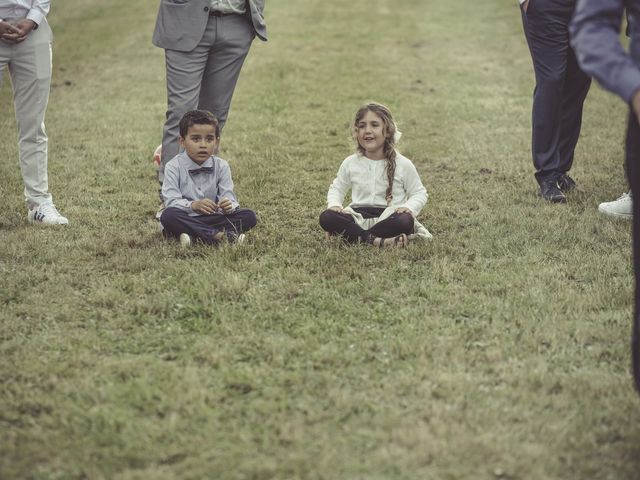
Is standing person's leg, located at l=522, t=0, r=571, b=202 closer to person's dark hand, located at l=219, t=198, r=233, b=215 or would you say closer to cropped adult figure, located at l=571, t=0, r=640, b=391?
person's dark hand, located at l=219, t=198, r=233, b=215

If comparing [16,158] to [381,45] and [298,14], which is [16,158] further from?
[298,14]

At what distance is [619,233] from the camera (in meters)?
5.50

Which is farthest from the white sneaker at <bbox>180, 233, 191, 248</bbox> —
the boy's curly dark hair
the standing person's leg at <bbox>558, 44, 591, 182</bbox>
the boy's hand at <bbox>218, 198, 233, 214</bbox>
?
the standing person's leg at <bbox>558, 44, 591, 182</bbox>

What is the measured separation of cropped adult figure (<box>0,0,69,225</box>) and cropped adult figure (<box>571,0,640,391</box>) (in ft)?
13.1

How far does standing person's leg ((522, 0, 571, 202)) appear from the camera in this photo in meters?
6.20

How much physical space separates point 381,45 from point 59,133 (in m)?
8.77

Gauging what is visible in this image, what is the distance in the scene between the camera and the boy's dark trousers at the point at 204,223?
5266 mm

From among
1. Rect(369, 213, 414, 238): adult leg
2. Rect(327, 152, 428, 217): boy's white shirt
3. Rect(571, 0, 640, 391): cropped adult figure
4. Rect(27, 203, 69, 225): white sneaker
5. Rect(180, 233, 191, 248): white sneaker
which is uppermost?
Rect(571, 0, 640, 391): cropped adult figure

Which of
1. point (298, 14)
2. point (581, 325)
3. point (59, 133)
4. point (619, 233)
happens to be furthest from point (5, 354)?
point (298, 14)

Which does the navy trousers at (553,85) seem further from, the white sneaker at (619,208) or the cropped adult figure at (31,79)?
the cropped adult figure at (31,79)

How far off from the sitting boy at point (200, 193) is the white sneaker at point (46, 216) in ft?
2.86

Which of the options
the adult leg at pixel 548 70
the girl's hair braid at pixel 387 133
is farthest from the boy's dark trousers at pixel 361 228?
the adult leg at pixel 548 70

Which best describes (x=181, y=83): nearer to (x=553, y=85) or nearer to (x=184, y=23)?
(x=184, y=23)

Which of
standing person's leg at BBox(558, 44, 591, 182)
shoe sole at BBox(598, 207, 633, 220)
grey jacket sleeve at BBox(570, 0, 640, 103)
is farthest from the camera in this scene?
standing person's leg at BBox(558, 44, 591, 182)
